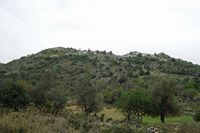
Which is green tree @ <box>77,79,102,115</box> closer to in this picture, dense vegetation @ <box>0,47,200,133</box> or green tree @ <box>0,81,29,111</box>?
dense vegetation @ <box>0,47,200,133</box>

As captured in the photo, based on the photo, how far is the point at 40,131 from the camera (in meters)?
14.0

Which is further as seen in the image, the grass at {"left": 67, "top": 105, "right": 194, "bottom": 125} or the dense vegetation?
the grass at {"left": 67, "top": 105, "right": 194, "bottom": 125}

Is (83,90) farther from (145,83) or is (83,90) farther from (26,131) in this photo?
(26,131)

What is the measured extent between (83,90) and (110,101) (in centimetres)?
2209

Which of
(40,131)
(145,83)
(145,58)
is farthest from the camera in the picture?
(145,58)

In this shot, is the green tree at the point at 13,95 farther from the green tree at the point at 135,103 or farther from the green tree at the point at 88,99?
the green tree at the point at 135,103

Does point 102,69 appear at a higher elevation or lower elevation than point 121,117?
higher

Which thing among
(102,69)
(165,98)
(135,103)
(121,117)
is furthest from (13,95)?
(102,69)

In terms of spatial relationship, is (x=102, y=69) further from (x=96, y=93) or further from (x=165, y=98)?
(x=165, y=98)

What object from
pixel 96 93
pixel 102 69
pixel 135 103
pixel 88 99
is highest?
pixel 102 69

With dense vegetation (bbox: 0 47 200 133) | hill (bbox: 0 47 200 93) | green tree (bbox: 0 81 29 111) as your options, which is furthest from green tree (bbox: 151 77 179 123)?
hill (bbox: 0 47 200 93)

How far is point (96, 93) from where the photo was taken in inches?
2584

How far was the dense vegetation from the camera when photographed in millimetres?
17781

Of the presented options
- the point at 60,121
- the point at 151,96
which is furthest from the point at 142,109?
the point at 60,121
